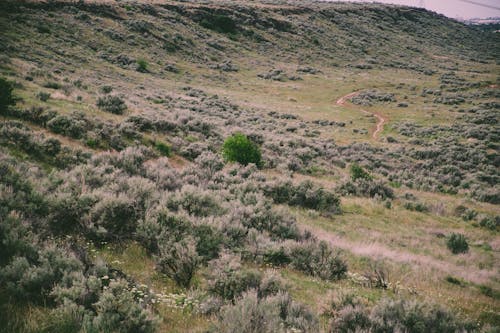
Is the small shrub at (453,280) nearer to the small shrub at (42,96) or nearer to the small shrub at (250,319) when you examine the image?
the small shrub at (250,319)

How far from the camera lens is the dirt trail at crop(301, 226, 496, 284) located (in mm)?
10461

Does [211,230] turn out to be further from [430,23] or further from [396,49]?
[430,23]

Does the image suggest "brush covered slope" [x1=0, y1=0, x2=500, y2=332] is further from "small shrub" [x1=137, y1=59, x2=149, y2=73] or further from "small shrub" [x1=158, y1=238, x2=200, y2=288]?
"small shrub" [x1=137, y1=59, x2=149, y2=73]

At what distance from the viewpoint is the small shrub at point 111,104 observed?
1969 centimetres

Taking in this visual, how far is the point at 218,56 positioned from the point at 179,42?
7991 mm

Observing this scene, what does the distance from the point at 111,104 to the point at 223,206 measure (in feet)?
43.9

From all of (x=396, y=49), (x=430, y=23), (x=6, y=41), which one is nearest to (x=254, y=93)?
(x=6, y=41)

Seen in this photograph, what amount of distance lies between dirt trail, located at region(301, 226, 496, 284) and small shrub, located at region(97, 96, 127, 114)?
556 inches

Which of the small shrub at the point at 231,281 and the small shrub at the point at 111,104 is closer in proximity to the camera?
the small shrub at the point at 231,281

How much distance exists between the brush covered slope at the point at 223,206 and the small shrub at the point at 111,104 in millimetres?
101

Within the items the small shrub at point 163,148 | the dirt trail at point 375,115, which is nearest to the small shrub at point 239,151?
the small shrub at point 163,148

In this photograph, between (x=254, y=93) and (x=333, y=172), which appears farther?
(x=254, y=93)

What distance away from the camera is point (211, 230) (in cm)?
794

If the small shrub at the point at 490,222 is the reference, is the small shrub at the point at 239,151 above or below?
above
